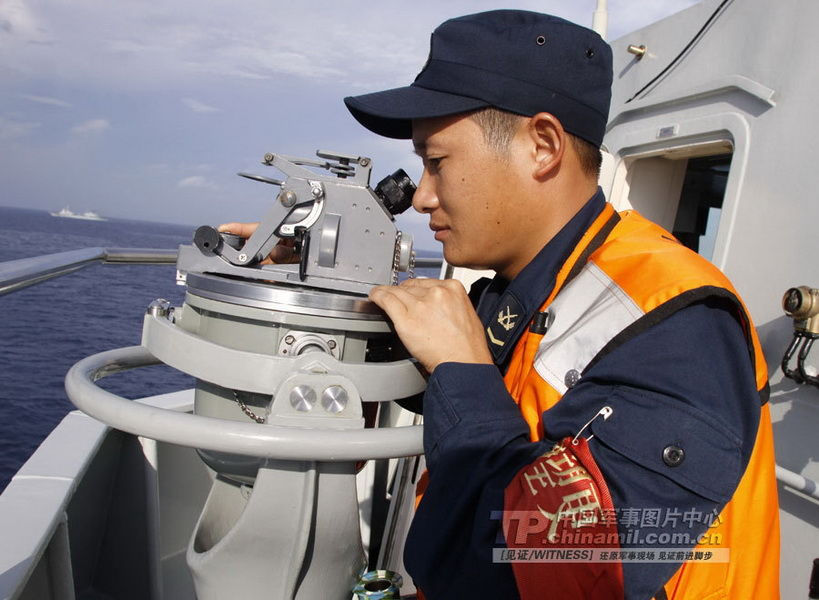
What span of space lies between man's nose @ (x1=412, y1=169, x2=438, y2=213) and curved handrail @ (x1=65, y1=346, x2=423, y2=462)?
0.50 metres

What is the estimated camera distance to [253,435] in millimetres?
1022

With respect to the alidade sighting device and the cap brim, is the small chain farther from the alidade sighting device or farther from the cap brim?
the cap brim

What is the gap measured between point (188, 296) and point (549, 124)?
0.79 meters

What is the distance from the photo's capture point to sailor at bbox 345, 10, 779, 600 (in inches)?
34.8

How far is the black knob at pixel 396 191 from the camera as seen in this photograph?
135 cm

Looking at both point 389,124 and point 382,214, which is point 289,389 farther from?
point 389,124

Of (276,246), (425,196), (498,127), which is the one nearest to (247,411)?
(276,246)

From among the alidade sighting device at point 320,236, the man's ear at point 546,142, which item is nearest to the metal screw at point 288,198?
the alidade sighting device at point 320,236

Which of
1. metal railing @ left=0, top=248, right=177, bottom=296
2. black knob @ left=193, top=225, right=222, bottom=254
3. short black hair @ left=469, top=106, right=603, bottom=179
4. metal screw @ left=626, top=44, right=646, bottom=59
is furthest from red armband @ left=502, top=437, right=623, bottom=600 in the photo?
metal screw @ left=626, top=44, right=646, bottom=59

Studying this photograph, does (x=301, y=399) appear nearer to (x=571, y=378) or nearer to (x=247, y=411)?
(x=247, y=411)

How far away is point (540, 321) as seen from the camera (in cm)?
122

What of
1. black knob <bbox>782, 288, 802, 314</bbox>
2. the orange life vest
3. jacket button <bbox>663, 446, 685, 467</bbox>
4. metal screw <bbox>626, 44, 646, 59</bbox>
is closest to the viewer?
jacket button <bbox>663, 446, 685, 467</bbox>

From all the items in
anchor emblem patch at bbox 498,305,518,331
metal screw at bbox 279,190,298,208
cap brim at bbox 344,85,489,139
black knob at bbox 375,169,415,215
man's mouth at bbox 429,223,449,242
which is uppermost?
cap brim at bbox 344,85,489,139

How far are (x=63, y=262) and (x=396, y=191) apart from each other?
1011mm
